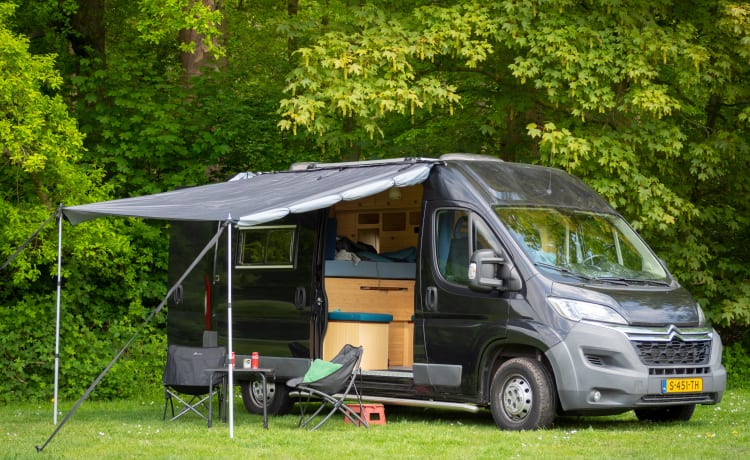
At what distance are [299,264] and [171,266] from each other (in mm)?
2367

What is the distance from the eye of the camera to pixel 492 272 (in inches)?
429

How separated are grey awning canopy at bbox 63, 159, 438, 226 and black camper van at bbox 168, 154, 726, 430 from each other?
0.10ft

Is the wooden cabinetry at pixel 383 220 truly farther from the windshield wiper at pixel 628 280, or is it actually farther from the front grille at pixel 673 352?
the front grille at pixel 673 352

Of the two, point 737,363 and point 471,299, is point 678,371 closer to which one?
point 471,299

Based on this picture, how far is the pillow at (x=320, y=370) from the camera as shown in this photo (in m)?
11.4

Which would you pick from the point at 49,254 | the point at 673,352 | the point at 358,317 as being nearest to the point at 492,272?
the point at 673,352

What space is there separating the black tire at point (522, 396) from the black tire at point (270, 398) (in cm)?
284

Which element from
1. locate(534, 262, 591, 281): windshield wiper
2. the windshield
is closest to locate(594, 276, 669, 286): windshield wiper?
the windshield

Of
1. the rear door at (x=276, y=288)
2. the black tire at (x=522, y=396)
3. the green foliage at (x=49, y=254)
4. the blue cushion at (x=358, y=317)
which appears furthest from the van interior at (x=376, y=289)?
the green foliage at (x=49, y=254)

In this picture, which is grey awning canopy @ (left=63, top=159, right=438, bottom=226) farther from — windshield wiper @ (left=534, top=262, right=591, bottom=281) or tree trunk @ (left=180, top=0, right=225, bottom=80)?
tree trunk @ (left=180, top=0, right=225, bottom=80)

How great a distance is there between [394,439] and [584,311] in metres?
1.93

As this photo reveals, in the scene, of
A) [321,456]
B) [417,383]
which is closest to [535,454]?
[321,456]

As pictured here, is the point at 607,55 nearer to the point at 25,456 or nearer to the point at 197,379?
the point at 197,379

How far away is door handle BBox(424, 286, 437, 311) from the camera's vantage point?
11508mm
